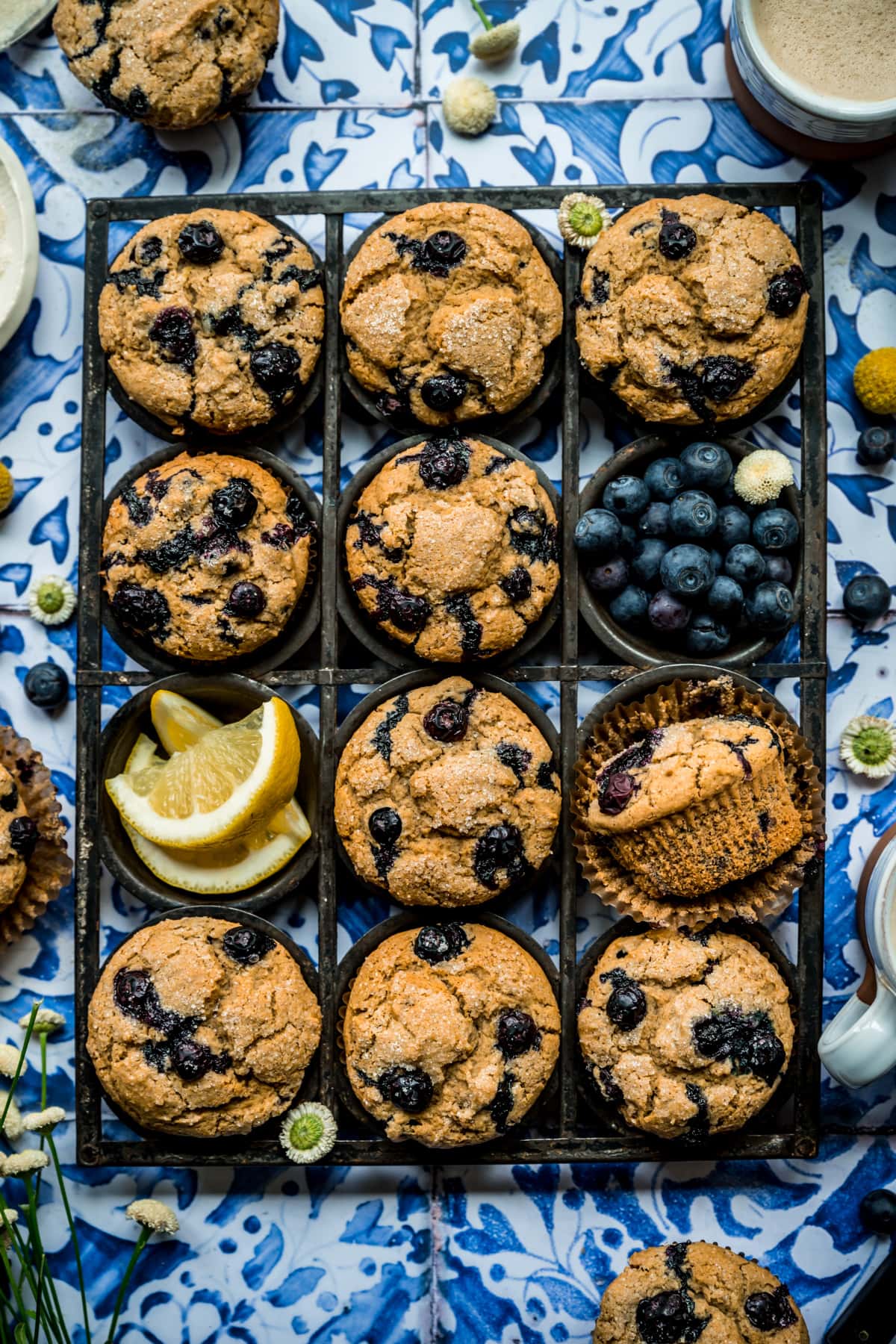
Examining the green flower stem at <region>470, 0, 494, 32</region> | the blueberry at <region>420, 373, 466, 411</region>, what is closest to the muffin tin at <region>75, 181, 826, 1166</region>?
the blueberry at <region>420, 373, 466, 411</region>

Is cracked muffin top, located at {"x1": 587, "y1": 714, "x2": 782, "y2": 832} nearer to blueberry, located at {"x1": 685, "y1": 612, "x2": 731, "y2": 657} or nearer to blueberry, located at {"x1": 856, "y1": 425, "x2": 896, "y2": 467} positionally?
blueberry, located at {"x1": 685, "y1": 612, "x2": 731, "y2": 657}

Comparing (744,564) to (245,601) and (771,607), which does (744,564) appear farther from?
(245,601)

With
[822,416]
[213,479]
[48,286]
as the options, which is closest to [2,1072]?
[213,479]

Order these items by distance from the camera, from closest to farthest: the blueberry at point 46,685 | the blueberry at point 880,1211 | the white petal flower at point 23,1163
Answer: the white petal flower at point 23,1163
the blueberry at point 880,1211
the blueberry at point 46,685

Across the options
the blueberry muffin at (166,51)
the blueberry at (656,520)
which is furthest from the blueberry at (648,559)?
the blueberry muffin at (166,51)

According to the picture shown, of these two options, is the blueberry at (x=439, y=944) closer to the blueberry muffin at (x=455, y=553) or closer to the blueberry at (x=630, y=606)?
the blueberry muffin at (x=455, y=553)

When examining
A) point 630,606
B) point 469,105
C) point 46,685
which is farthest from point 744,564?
point 46,685
